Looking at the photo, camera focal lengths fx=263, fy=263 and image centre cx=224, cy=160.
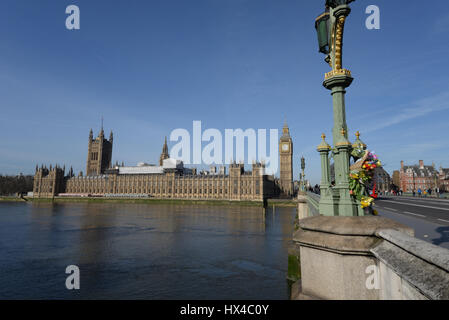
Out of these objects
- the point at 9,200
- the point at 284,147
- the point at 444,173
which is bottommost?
the point at 9,200

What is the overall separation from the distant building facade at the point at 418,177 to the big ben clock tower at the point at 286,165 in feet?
165

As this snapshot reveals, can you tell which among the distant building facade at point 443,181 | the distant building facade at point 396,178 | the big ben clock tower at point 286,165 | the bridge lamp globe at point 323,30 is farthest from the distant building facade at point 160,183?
the bridge lamp globe at point 323,30

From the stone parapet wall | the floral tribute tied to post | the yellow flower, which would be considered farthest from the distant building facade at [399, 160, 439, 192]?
the stone parapet wall

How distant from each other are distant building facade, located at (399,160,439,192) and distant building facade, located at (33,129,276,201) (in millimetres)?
59219

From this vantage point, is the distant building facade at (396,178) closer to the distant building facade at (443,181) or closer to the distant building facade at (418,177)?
the distant building facade at (418,177)

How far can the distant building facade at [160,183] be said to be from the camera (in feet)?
392

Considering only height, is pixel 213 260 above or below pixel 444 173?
below

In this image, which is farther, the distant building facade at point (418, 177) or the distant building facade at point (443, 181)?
the distant building facade at point (418, 177)

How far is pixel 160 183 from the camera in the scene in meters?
135

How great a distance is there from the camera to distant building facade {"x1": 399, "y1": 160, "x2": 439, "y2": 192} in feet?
369

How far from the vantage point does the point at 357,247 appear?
473 cm
